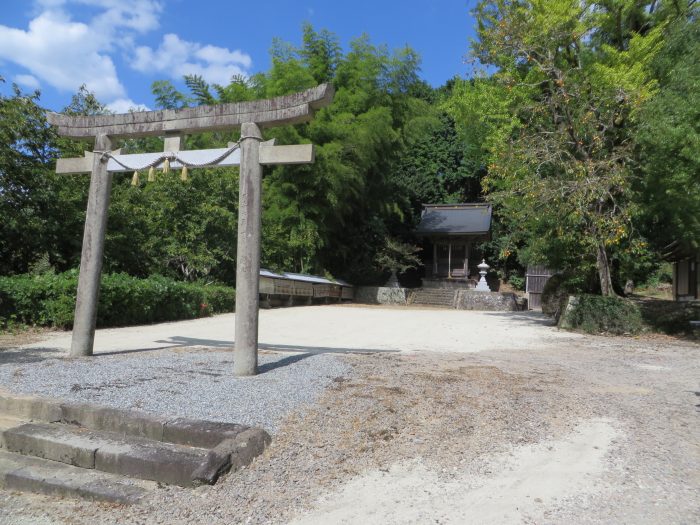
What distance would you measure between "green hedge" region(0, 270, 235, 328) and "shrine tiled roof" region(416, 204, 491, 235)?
51.3ft

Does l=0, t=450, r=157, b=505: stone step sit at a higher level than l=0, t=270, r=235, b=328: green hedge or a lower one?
lower

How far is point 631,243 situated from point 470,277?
15.0m

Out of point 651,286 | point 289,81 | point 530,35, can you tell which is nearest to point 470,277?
point 651,286

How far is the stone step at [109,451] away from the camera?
2.81 meters

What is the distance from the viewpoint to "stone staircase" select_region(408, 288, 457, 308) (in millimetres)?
21484

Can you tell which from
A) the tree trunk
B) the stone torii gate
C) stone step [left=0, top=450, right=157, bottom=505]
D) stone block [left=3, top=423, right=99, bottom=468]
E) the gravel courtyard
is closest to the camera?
the gravel courtyard

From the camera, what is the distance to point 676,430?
362 centimetres

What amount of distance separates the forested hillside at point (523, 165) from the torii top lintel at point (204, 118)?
1.73 metres

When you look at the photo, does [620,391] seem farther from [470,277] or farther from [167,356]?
[470,277]

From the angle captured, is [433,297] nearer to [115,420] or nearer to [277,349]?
[277,349]

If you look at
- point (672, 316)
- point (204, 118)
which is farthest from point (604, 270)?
point (204, 118)

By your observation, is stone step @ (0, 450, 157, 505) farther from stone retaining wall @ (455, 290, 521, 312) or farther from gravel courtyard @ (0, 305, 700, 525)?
stone retaining wall @ (455, 290, 521, 312)

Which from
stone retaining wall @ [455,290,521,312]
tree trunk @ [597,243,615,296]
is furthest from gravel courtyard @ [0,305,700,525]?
stone retaining wall @ [455,290,521,312]

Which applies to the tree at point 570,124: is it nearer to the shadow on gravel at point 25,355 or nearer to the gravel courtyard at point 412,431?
the gravel courtyard at point 412,431
